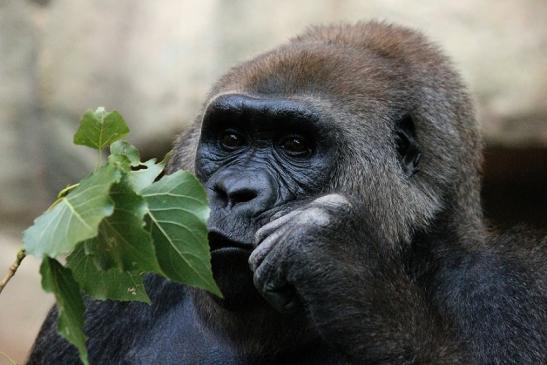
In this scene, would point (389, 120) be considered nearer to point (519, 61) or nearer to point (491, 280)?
point (491, 280)

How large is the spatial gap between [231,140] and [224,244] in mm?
738

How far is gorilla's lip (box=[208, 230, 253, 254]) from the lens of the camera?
3.91m

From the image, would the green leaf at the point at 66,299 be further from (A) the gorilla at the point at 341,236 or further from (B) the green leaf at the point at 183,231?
(A) the gorilla at the point at 341,236

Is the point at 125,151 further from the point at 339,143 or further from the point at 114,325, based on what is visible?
the point at 114,325

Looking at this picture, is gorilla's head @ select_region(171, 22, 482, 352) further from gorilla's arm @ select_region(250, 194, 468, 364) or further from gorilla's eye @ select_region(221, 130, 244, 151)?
A: gorilla's arm @ select_region(250, 194, 468, 364)

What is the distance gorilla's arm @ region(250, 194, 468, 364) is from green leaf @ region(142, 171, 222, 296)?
327 mm

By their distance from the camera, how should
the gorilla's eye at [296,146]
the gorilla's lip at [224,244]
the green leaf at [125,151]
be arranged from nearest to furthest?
the green leaf at [125,151] → the gorilla's lip at [224,244] → the gorilla's eye at [296,146]

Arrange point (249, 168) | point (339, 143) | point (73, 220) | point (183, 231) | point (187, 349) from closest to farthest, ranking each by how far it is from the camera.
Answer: point (73, 220), point (183, 231), point (249, 168), point (339, 143), point (187, 349)

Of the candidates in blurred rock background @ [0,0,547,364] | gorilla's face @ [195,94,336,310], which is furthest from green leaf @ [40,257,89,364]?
blurred rock background @ [0,0,547,364]

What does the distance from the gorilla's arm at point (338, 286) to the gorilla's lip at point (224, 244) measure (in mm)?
127

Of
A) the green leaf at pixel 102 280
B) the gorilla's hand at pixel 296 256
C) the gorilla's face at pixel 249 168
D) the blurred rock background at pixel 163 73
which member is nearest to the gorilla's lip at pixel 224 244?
the gorilla's face at pixel 249 168

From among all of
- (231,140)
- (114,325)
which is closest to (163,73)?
(114,325)

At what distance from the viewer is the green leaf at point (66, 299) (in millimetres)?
3232

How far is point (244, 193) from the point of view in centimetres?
405
